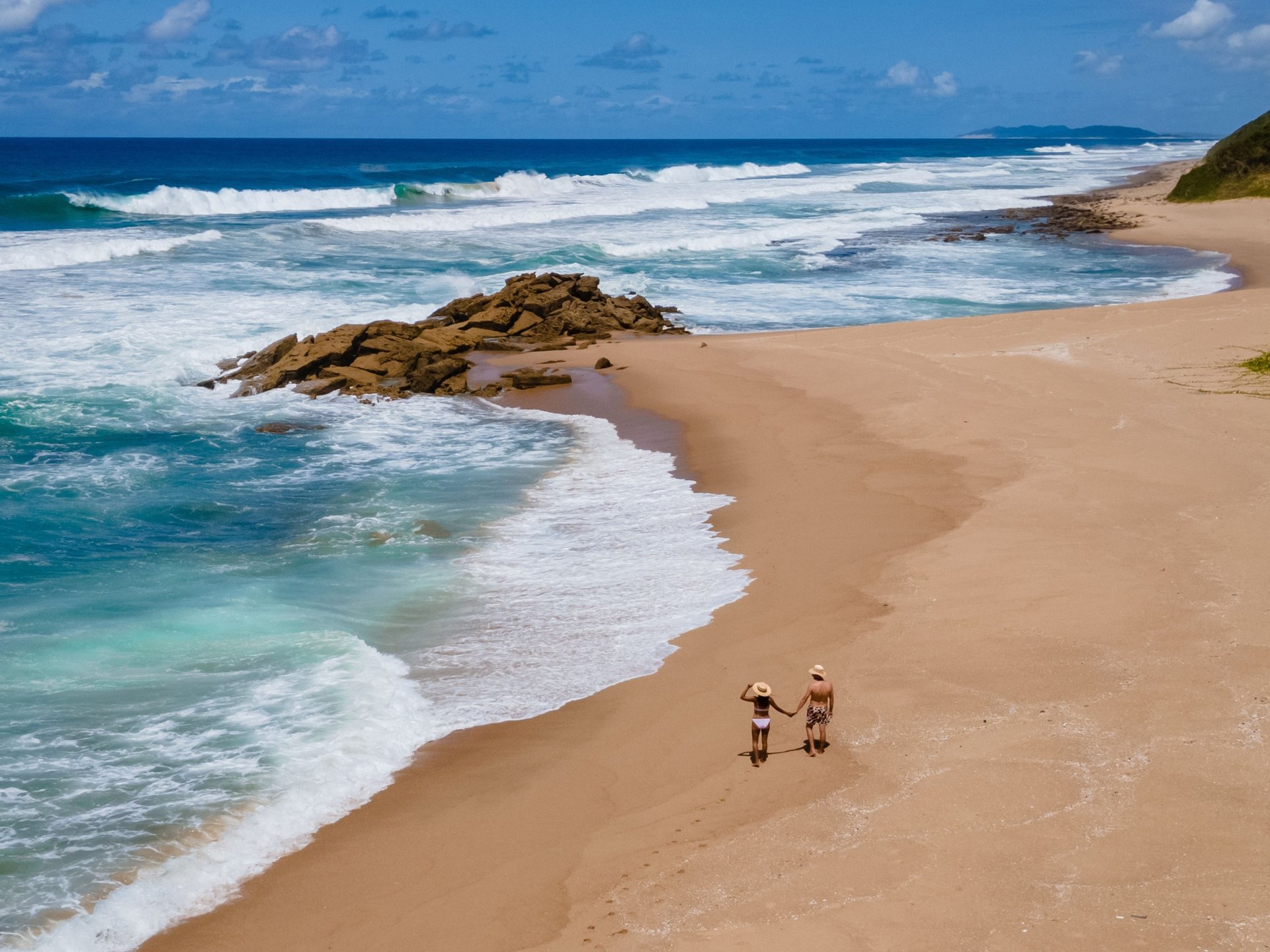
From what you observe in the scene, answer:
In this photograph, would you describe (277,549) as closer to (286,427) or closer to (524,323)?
(286,427)

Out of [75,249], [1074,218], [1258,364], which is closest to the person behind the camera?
[1258,364]

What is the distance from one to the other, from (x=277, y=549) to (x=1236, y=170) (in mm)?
44247

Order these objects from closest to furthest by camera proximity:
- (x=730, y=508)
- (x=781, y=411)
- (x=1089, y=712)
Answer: (x=1089, y=712) → (x=730, y=508) → (x=781, y=411)

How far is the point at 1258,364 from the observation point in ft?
49.5

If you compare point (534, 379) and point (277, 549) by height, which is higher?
point (534, 379)

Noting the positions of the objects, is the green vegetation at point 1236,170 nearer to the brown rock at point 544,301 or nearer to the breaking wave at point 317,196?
the brown rock at point 544,301

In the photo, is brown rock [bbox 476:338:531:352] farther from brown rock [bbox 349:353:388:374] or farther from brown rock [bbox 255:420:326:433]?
brown rock [bbox 255:420:326:433]

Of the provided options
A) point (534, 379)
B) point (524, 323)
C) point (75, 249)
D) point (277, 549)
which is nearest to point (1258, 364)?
point (534, 379)

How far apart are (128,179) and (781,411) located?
191 ft

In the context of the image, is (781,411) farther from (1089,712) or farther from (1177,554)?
(1089,712)

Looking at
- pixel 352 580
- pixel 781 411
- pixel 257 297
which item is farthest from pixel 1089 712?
pixel 257 297

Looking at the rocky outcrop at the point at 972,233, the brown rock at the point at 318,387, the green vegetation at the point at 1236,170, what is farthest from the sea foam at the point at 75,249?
the green vegetation at the point at 1236,170

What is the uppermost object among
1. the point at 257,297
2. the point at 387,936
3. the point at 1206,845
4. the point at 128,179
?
the point at 128,179

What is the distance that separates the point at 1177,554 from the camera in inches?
362
